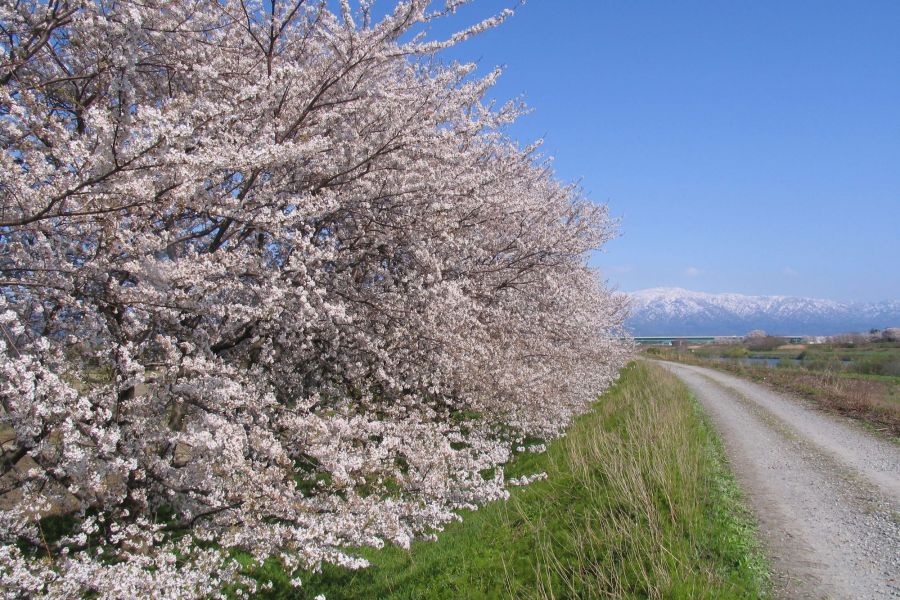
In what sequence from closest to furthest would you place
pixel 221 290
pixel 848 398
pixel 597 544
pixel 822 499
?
1. pixel 221 290
2. pixel 597 544
3. pixel 822 499
4. pixel 848 398

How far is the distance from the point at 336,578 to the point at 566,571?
314 centimetres

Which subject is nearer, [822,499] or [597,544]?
[597,544]

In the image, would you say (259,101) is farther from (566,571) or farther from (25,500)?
(566,571)

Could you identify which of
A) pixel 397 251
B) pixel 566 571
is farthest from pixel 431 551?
pixel 397 251

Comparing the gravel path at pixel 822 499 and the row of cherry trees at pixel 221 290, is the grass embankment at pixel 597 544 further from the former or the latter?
the row of cherry trees at pixel 221 290

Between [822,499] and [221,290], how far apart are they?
8799mm

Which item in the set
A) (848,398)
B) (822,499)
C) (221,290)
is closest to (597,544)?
(822,499)

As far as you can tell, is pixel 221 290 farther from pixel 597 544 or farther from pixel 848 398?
pixel 848 398

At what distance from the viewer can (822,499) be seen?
8141 mm

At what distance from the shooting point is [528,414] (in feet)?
33.4

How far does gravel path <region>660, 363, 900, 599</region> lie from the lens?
572cm

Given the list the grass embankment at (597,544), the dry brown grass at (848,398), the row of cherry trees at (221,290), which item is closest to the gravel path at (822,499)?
the grass embankment at (597,544)

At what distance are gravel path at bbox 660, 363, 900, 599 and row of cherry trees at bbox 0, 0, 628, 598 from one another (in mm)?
3479

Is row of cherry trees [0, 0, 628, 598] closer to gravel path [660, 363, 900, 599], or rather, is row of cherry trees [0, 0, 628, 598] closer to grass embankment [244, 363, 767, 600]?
grass embankment [244, 363, 767, 600]
